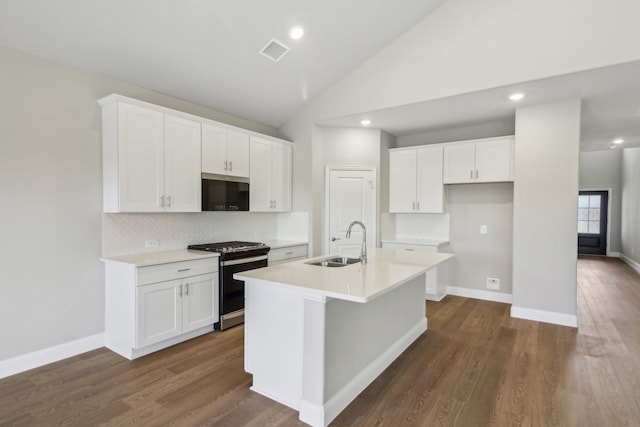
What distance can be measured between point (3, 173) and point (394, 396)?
11.6ft

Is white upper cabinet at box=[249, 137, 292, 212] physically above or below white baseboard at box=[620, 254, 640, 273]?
above

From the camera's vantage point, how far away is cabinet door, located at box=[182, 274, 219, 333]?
3.33 metres

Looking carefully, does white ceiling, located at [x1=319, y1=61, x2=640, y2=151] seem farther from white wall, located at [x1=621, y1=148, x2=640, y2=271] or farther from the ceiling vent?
white wall, located at [x1=621, y1=148, x2=640, y2=271]

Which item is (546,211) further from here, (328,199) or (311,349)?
(311,349)

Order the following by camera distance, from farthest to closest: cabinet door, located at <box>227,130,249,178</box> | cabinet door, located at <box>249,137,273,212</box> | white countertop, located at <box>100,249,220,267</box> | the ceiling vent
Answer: cabinet door, located at <box>249,137,273,212</box> < cabinet door, located at <box>227,130,249,178</box> < the ceiling vent < white countertop, located at <box>100,249,220,267</box>

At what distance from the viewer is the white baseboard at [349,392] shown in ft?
6.81

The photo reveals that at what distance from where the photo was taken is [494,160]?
4.55 m

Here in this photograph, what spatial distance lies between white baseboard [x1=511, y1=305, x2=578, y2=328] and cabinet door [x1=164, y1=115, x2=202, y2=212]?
407 centimetres

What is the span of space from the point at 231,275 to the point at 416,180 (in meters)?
3.19

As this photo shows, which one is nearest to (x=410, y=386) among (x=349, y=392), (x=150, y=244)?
(x=349, y=392)

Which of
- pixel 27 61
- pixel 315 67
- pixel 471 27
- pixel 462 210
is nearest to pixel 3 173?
pixel 27 61

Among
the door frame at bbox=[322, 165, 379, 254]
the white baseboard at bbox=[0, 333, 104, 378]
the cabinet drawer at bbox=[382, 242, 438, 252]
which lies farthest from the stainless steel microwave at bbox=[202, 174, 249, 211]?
the cabinet drawer at bbox=[382, 242, 438, 252]

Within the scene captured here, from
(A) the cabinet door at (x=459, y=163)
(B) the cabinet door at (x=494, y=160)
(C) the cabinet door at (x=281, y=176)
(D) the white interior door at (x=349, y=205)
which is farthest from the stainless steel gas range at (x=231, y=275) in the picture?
(B) the cabinet door at (x=494, y=160)

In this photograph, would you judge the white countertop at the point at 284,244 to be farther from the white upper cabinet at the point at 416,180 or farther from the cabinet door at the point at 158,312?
the white upper cabinet at the point at 416,180
